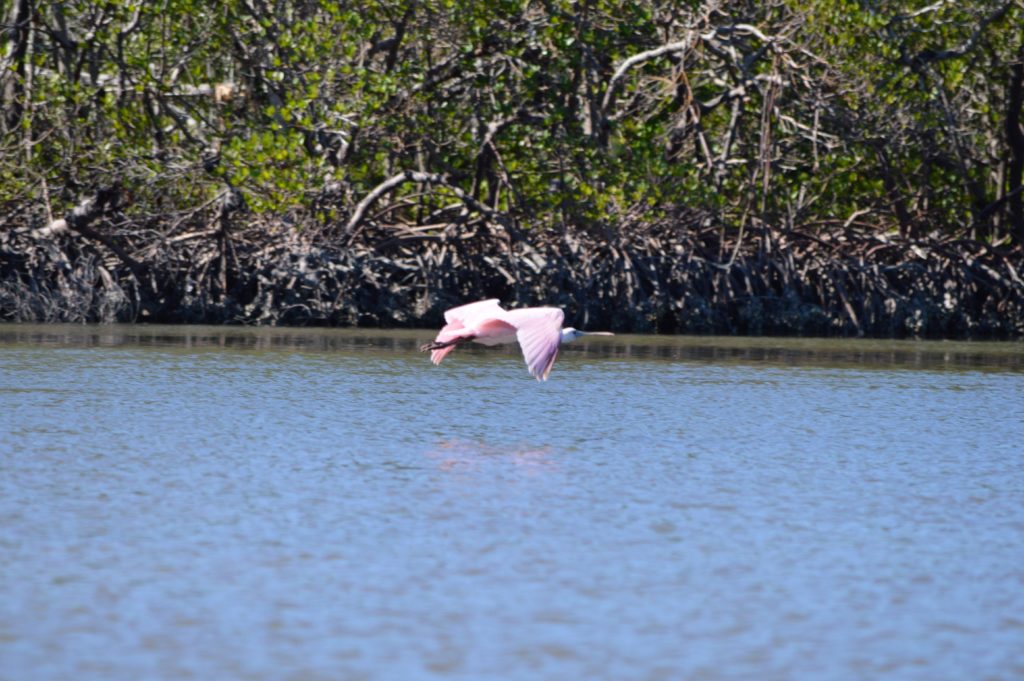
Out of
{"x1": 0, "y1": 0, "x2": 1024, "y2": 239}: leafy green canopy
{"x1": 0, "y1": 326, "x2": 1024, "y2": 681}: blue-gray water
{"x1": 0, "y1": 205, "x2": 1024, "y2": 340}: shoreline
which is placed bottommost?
{"x1": 0, "y1": 326, "x2": 1024, "y2": 681}: blue-gray water

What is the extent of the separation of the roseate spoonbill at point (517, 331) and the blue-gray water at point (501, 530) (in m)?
0.25

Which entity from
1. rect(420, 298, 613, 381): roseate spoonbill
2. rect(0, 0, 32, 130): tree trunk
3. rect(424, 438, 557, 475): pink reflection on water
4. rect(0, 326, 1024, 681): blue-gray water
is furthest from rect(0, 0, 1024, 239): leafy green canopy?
rect(424, 438, 557, 475): pink reflection on water

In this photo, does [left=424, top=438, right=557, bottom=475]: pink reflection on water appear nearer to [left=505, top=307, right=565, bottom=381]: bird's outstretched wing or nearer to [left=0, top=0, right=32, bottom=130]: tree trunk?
[left=505, top=307, right=565, bottom=381]: bird's outstretched wing

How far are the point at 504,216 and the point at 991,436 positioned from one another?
22.4ft

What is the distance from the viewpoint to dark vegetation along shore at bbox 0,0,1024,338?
1284 cm

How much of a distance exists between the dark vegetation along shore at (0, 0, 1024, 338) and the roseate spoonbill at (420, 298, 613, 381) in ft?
14.5

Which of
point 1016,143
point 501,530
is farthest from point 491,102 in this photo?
point 501,530

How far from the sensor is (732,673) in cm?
328

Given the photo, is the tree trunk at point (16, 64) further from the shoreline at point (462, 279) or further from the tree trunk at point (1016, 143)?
the tree trunk at point (1016, 143)

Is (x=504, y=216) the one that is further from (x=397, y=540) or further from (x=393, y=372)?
(x=397, y=540)

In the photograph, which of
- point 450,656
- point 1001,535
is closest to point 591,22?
point 1001,535

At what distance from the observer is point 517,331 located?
24.0 ft

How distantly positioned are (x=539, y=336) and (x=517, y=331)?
A: 1.08 feet

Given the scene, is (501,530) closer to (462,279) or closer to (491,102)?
(462,279)
